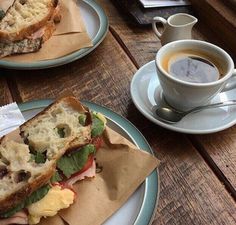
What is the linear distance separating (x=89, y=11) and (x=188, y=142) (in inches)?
22.0

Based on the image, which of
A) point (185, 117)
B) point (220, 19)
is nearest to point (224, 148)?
point (185, 117)

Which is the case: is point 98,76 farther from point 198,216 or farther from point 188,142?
point 198,216

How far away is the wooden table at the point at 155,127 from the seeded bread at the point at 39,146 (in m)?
0.16

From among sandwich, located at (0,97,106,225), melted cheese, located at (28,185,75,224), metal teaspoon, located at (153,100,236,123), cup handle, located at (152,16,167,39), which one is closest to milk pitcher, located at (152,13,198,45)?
cup handle, located at (152,16,167,39)

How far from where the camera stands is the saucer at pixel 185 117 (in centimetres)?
93

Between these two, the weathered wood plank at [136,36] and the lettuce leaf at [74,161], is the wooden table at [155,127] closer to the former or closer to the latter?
the weathered wood plank at [136,36]

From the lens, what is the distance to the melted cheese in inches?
28.1

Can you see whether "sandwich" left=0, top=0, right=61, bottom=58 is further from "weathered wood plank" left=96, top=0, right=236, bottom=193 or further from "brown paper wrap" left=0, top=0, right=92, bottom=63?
"weathered wood plank" left=96, top=0, right=236, bottom=193

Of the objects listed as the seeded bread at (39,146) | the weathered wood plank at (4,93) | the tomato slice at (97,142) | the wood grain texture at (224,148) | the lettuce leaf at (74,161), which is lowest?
the wood grain texture at (224,148)

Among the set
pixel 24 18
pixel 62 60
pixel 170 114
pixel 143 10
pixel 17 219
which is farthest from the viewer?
pixel 143 10

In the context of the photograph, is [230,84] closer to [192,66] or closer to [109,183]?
[192,66]

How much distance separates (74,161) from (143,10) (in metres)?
0.67

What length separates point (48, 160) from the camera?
77 cm

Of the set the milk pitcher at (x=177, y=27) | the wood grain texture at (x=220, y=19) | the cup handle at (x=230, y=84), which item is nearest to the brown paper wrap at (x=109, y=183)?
the cup handle at (x=230, y=84)
